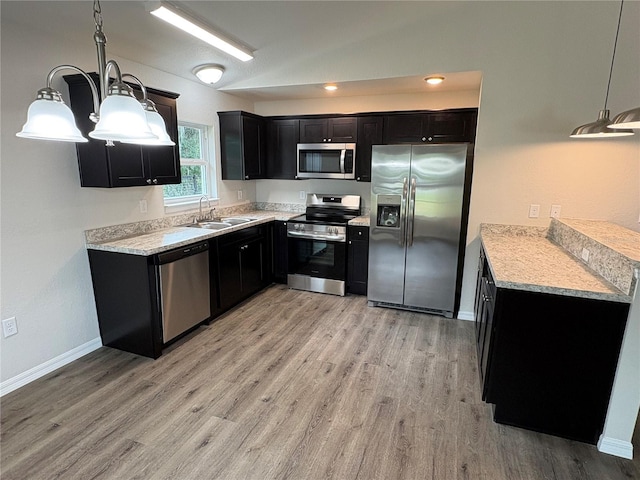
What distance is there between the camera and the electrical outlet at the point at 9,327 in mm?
2423

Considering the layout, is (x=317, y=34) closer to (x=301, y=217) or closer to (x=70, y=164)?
(x=301, y=217)

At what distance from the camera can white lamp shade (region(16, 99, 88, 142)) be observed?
1.38 m

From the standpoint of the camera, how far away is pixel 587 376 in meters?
1.98

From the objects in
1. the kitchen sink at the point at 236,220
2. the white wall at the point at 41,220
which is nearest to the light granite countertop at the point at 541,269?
the kitchen sink at the point at 236,220

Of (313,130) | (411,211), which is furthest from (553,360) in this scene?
(313,130)

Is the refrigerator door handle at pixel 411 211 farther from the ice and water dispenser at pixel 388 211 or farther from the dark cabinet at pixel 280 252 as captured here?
the dark cabinet at pixel 280 252

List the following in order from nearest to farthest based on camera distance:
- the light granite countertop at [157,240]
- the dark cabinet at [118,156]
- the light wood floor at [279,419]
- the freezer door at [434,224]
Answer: the light wood floor at [279,419] → the dark cabinet at [118,156] → the light granite countertop at [157,240] → the freezer door at [434,224]

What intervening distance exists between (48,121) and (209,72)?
2570 mm

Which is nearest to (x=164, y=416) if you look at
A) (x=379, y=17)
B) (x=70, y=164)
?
(x=70, y=164)

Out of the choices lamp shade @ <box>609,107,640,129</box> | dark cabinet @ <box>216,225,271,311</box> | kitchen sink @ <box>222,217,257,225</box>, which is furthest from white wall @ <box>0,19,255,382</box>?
lamp shade @ <box>609,107,640,129</box>

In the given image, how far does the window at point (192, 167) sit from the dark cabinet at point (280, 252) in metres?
0.93

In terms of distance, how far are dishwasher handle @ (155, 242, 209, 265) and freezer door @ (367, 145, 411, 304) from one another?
5.84ft

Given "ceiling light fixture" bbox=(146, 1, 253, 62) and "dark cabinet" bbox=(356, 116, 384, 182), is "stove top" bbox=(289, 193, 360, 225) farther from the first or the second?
"ceiling light fixture" bbox=(146, 1, 253, 62)

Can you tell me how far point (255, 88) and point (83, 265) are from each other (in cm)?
263
